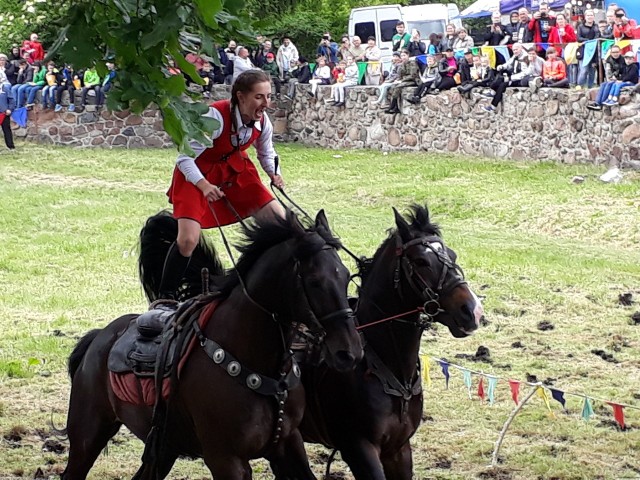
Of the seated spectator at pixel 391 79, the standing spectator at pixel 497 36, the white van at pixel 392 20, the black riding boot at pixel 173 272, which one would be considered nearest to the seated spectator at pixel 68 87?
the seated spectator at pixel 391 79

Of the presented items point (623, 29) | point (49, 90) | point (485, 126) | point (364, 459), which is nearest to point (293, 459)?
point (364, 459)

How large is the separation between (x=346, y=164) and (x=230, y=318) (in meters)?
20.0

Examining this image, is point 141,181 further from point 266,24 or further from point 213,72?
point 266,24

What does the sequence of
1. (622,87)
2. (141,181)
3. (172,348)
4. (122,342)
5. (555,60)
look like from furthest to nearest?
(141,181) → (555,60) → (622,87) → (122,342) → (172,348)

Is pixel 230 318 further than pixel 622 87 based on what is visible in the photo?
No

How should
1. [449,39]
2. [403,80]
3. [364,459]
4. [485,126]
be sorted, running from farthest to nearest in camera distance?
1. [403,80]
2. [449,39]
3. [485,126]
4. [364,459]

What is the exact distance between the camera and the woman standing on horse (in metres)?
6.90

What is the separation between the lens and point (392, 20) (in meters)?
35.3

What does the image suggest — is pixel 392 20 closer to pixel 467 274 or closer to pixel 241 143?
pixel 467 274

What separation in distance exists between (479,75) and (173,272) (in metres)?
18.0

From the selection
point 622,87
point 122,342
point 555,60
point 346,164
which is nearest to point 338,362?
point 122,342

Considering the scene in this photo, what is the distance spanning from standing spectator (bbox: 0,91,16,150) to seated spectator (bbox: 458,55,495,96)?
36.1 ft

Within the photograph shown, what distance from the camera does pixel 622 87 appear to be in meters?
20.3

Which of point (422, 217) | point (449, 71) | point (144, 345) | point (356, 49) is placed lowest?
point (144, 345)
